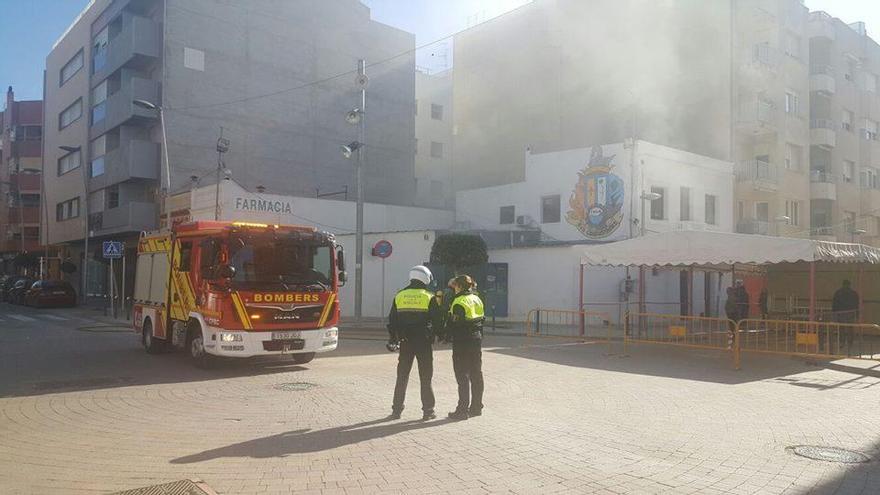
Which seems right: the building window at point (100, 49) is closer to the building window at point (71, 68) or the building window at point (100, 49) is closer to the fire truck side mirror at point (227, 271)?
the building window at point (71, 68)

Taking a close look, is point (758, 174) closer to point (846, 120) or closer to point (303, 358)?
point (846, 120)

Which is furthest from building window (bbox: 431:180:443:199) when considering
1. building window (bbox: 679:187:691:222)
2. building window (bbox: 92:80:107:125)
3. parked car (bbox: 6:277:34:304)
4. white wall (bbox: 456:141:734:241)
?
parked car (bbox: 6:277:34:304)

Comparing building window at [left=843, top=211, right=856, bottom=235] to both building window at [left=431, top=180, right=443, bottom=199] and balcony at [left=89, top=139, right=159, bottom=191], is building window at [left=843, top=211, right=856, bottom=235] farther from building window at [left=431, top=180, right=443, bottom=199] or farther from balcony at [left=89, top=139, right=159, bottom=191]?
balcony at [left=89, top=139, right=159, bottom=191]

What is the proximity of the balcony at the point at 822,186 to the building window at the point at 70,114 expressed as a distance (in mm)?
40789

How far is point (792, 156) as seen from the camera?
32906 millimetres

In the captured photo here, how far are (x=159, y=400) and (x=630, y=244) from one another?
10.1 meters

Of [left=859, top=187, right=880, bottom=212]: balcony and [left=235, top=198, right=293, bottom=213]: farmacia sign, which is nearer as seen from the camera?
[left=235, top=198, right=293, bottom=213]: farmacia sign

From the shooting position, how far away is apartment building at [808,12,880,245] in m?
34.2

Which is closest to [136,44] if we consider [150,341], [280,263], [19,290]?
[19,290]

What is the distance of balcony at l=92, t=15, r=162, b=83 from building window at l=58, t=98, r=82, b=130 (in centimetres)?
728

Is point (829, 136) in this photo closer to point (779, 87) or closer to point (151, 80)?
point (779, 87)

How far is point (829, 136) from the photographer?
3400 centimetres

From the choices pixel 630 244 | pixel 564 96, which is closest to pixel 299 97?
pixel 564 96

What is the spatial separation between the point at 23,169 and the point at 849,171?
56.7 m
